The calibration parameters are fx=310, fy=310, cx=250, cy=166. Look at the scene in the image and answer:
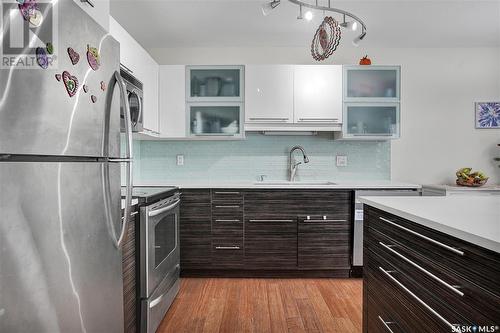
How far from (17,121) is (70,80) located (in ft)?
0.96

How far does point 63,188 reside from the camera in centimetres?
101

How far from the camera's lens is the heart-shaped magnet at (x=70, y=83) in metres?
1.03

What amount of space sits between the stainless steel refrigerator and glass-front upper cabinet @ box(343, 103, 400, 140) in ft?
8.07

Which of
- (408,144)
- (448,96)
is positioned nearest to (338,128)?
(408,144)

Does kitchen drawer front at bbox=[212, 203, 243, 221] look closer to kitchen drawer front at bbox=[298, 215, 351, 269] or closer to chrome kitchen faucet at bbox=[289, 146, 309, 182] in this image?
kitchen drawer front at bbox=[298, 215, 351, 269]

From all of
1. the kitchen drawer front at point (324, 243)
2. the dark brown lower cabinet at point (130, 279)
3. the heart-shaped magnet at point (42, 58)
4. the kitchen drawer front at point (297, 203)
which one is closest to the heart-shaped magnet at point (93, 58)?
the heart-shaped magnet at point (42, 58)

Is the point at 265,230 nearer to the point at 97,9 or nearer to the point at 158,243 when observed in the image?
the point at 158,243

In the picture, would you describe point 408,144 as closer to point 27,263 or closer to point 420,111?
point 420,111

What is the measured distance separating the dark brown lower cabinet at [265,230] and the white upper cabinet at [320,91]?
0.85 m

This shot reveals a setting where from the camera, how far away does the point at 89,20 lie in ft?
3.89

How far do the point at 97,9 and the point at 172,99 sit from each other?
1830 millimetres

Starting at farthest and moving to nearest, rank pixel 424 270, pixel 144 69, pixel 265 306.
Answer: pixel 144 69 → pixel 265 306 → pixel 424 270

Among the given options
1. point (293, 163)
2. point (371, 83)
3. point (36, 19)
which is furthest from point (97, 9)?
point (371, 83)

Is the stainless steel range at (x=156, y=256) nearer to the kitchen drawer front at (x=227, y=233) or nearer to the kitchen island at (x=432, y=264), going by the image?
the kitchen drawer front at (x=227, y=233)
